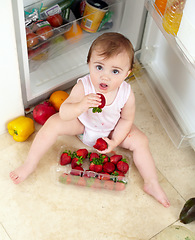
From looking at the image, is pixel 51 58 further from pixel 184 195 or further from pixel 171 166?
pixel 184 195

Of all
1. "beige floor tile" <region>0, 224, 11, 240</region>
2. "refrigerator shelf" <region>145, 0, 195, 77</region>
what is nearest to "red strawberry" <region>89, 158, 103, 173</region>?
"beige floor tile" <region>0, 224, 11, 240</region>

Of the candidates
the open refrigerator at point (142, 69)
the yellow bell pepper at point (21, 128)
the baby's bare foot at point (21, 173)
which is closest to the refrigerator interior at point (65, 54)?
the open refrigerator at point (142, 69)

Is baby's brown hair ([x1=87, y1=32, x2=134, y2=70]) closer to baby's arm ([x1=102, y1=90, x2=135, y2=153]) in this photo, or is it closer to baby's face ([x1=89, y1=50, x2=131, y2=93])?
baby's face ([x1=89, y1=50, x2=131, y2=93])

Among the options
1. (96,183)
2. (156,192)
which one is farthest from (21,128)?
(156,192)

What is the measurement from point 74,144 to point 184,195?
50 cm

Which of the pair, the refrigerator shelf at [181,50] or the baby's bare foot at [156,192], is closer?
the refrigerator shelf at [181,50]

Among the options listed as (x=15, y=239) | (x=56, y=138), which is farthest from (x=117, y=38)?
(x=15, y=239)

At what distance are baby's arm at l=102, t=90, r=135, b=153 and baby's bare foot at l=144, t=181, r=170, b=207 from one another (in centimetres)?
20

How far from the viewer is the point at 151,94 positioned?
1728 millimetres

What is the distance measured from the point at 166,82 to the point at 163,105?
0.41 feet

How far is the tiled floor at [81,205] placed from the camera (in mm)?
1300

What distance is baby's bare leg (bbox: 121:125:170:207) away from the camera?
1397 mm

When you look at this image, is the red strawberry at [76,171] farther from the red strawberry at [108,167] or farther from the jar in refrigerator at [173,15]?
the jar in refrigerator at [173,15]

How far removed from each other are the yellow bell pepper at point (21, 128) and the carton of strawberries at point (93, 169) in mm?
175
